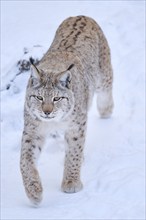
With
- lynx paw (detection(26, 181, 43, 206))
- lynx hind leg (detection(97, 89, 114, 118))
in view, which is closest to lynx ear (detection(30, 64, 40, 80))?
lynx paw (detection(26, 181, 43, 206))

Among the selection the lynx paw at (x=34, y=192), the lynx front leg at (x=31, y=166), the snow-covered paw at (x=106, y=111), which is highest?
the snow-covered paw at (x=106, y=111)

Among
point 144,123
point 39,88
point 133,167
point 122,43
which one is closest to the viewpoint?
point 39,88

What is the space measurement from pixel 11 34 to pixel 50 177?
442 centimetres

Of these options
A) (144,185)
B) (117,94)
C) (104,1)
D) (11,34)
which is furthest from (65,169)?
(104,1)

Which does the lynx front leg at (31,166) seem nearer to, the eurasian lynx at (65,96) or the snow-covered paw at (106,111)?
the eurasian lynx at (65,96)

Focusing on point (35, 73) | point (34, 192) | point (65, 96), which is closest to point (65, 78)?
point (65, 96)

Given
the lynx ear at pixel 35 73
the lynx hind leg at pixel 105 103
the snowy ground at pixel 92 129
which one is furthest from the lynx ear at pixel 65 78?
the lynx hind leg at pixel 105 103

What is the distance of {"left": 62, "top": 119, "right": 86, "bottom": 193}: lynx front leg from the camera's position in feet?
21.0

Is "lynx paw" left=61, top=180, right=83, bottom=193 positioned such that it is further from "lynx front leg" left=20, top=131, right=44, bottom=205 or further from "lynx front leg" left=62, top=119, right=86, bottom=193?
"lynx front leg" left=20, top=131, right=44, bottom=205

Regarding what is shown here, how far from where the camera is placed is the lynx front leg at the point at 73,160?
6391mm

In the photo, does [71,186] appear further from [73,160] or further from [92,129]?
[92,129]

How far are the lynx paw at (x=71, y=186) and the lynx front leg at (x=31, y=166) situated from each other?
0.38 metres

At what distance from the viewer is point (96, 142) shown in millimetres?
7504

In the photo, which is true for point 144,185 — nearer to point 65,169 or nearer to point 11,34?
point 65,169
